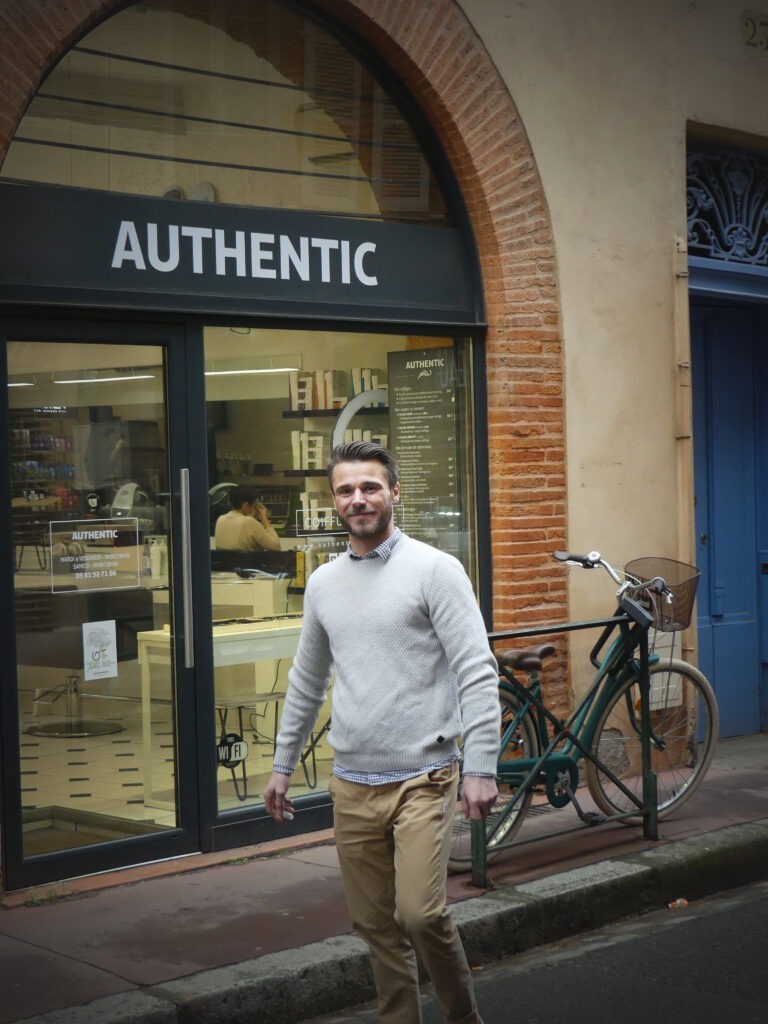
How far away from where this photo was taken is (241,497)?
24.6 ft

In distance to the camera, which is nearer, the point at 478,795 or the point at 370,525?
the point at 478,795

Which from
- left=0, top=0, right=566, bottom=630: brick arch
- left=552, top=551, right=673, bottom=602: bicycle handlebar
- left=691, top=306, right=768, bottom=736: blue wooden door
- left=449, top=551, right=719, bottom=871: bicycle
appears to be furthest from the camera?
left=691, top=306, right=768, bottom=736: blue wooden door

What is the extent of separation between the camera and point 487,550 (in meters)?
8.42

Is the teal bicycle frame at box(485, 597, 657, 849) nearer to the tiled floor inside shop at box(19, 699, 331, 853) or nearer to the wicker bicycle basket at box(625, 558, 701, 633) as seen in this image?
the wicker bicycle basket at box(625, 558, 701, 633)

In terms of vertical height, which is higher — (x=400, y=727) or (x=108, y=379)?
(x=108, y=379)

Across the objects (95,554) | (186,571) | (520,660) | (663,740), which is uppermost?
(95,554)

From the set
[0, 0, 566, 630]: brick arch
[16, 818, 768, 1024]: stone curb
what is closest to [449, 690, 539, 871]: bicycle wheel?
[16, 818, 768, 1024]: stone curb

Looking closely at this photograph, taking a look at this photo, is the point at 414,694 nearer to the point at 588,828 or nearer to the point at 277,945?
the point at 277,945

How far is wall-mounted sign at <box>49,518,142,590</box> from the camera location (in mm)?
6777

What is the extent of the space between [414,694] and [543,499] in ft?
14.0

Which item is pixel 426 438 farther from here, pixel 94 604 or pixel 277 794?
pixel 277 794

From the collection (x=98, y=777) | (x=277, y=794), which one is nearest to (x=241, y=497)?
(x=98, y=777)

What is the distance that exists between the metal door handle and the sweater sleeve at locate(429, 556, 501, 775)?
3.00 m

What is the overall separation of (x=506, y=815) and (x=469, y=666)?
2578 millimetres
